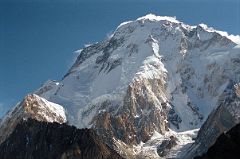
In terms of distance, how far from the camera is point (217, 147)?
397 feet

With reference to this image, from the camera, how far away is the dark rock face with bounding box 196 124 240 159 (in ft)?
385

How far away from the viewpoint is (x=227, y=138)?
122 m

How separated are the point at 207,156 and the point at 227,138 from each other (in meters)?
4.37

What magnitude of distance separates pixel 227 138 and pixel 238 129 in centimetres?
244

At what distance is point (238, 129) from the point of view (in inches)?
4820

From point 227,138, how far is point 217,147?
2205 millimetres

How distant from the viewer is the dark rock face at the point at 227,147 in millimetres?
117500

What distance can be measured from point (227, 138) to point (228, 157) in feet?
17.2

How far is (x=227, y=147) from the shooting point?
119562 mm

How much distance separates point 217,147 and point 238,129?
182 inches

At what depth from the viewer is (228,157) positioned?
117 m

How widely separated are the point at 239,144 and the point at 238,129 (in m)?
4.14
